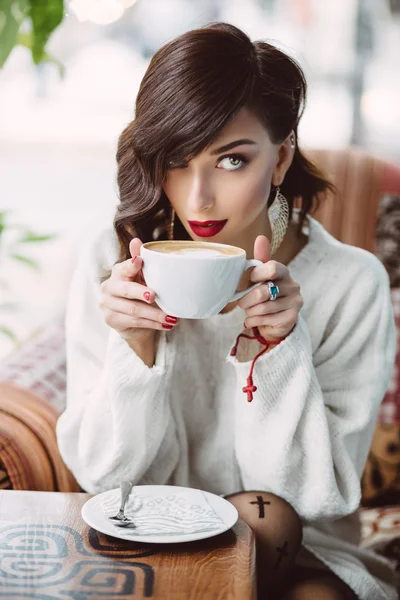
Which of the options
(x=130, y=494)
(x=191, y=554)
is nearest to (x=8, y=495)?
(x=130, y=494)

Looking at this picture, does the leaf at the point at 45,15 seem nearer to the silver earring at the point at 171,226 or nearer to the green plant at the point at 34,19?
the green plant at the point at 34,19

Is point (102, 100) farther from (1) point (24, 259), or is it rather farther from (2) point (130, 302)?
(2) point (130, 302)

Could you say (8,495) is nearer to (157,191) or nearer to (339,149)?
(157,191)

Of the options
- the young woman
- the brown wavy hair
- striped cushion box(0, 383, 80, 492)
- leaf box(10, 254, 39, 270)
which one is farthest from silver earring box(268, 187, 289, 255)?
leaf box(10, 254, 39, 270)

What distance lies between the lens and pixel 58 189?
14.8ft

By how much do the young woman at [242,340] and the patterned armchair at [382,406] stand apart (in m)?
0.06

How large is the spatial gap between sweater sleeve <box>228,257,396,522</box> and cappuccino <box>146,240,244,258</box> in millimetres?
193

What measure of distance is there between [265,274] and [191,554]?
1.06 feet

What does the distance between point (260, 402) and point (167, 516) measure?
27 centimetres

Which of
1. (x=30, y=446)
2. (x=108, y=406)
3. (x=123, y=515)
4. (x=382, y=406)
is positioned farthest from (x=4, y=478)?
(x=382, y=406)

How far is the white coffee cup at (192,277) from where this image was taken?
0.80 m

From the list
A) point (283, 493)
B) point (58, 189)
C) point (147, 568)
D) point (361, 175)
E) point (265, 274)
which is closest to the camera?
point (147, 568)

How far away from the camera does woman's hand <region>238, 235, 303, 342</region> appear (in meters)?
0.91

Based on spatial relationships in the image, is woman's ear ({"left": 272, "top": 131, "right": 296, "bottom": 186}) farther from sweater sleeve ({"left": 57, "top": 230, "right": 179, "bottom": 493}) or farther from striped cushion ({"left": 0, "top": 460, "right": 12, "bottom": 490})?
striped cushion ({"left": 0, "top": 460, "right": 12, "bottom": 490})
